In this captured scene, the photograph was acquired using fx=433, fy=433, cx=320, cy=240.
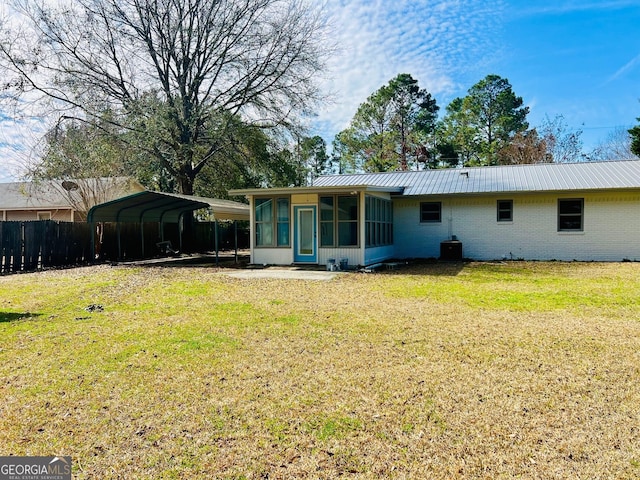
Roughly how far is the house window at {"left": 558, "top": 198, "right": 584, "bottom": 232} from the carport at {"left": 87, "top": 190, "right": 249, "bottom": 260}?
39.3ft

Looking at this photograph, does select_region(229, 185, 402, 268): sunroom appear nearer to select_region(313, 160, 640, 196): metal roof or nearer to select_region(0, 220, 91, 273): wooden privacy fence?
select_region(313, 160, 640, 196): metal roof

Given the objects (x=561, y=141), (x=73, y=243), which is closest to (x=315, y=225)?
(x=73, y=243)

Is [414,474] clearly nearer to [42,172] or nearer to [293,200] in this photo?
[293,200]

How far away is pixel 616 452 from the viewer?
114 inches

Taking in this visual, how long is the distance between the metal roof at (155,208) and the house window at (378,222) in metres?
5.18

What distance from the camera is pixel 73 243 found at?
16016mm

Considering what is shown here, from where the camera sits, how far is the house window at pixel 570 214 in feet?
51.7

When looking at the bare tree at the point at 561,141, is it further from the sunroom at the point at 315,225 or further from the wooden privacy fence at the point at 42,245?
the wooden privacy fence at the point at 42,245

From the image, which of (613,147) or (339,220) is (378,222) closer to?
(339,220)

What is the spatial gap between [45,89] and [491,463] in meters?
22.5

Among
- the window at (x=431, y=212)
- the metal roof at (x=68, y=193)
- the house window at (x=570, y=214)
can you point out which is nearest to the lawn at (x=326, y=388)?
the house window at (x=570, y=214)

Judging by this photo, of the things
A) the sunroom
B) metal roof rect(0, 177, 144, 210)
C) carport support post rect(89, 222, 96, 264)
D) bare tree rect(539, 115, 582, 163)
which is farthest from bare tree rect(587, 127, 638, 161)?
carport support post rect(89, 222, 96, 264)

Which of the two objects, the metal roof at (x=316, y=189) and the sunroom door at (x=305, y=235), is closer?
the metal roof at (x=316, y=189)

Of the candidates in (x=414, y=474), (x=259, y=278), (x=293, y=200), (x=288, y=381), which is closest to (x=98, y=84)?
(x=293, y=200)
